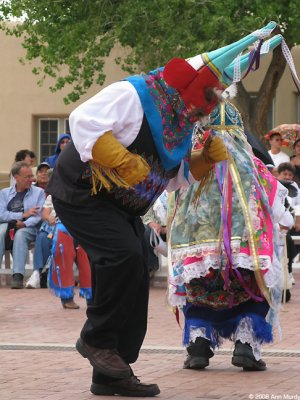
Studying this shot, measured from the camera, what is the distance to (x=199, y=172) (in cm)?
698

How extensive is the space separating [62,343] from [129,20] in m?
16.5

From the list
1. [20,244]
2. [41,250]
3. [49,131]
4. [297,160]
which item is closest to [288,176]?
[297,160]

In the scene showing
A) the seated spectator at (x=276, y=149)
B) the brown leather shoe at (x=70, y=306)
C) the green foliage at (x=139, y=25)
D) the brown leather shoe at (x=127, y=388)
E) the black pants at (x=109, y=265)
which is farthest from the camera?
the green foliage at (x=139, y=25)

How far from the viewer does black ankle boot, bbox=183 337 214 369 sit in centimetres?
741

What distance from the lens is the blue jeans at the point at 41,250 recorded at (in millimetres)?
13789

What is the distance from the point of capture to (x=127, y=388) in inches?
251

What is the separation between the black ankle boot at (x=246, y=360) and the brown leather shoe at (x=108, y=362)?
3.84 ft

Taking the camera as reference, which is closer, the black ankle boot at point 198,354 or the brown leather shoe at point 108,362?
the brown leather shoe at point 108,362

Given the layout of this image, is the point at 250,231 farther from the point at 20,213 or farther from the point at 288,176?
the point at 288,176

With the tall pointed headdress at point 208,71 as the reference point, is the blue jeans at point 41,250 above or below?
below

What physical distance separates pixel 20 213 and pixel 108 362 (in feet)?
26.5

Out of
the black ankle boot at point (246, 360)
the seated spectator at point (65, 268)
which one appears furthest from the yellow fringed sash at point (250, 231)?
the seated spectator at point (65, 268)

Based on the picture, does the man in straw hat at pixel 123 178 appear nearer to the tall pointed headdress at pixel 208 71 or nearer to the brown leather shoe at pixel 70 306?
the tall pointed headdress at pixel 208 71

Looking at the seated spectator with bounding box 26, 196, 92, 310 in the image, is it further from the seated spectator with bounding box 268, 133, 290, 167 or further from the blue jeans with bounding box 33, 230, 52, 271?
the seated spectator with bounding box 268, 133, 290, 167
